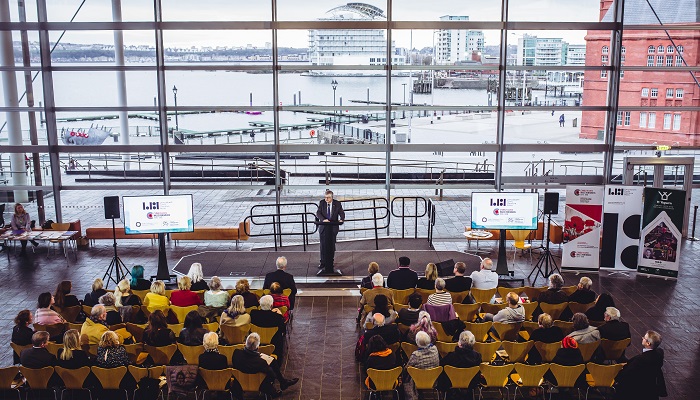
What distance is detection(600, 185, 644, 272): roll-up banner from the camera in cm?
1183

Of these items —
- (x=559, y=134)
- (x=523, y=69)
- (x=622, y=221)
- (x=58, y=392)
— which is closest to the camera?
(x=58, y=392)

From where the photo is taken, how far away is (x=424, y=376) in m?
6.59

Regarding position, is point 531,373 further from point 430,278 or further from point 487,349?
point 430,278

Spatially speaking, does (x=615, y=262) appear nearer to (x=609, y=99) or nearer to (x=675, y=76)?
(x=609, y=99)

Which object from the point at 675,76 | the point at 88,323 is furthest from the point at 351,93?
the point at 88,323

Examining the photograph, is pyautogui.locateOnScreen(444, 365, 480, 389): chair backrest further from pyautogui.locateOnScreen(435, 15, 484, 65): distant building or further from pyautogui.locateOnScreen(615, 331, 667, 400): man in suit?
pyautogui.locateOnScreen(435, 15, 484, 65): distant building

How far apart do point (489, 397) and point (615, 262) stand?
587 centimetres

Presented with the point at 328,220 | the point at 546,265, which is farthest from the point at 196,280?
the point at 546,265

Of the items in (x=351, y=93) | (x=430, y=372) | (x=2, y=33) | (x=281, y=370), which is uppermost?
(x=2, y=33)

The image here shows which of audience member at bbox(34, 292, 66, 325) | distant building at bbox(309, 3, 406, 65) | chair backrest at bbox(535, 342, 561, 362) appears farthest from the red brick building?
audience member at bbox(34, 292, 66, 325)

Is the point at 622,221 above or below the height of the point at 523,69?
below

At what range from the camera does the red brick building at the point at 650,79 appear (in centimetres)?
1377

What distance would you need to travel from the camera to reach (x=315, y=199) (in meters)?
14.2

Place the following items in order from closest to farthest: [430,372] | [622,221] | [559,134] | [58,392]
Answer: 1. [430,372]
2. [58,392]
3. [622,221]
4. [559,134]
